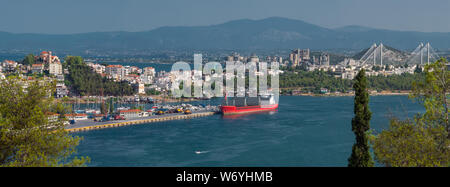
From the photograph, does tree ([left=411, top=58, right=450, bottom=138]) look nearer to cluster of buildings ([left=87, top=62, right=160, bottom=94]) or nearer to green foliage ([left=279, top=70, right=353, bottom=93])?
cluster of buildings ([left=87, top=62, right=160, bottom=94])

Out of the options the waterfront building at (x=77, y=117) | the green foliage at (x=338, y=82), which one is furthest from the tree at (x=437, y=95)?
the green foliage at (x=338, y=82)

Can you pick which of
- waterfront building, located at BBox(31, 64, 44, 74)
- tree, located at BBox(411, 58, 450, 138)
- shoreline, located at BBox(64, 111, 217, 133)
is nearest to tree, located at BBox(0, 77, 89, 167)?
tree, located at BBox(411, 58, 450, 138)

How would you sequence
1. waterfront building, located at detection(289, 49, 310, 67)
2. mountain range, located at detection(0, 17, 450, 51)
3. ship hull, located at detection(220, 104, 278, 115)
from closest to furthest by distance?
ship hull, located at detection(220, 104, 278, 115) → waterfront building, located at detection(289, 49, 310, 67) → mountain range, located at detection(0, 17, 450, 51)

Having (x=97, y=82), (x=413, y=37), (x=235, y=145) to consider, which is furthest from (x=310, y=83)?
(x=413, y=37)

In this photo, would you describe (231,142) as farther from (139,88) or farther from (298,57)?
(298,57)

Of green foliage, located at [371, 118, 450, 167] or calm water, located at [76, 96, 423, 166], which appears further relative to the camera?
calm water, located at [76, 96, 423, 166]

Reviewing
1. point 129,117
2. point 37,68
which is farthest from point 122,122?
point 37,68

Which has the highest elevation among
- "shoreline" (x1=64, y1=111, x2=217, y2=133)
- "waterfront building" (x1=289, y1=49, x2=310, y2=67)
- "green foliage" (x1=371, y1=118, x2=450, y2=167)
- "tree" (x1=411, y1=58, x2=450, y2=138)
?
"waterfront building" (x1=289, y1=49, x2=310, y2=67)
